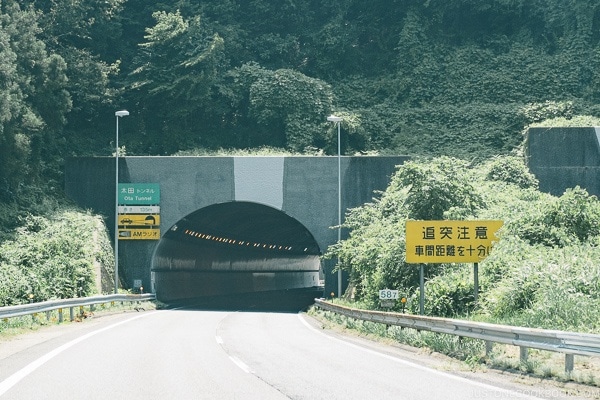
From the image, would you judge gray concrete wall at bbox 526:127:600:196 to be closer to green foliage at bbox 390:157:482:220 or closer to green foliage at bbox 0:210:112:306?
green foliage at bbox 390:157:482:220

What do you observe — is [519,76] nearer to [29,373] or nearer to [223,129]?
[223,129]

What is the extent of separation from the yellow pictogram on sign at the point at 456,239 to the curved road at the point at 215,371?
125 inches

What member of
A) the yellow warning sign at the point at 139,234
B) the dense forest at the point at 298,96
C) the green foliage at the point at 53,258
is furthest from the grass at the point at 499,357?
the yellow warning sign at the point at 139,234

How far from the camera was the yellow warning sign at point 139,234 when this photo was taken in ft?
150

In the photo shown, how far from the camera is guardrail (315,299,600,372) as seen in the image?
498 inches

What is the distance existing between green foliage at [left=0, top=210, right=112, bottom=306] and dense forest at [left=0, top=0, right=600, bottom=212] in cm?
585

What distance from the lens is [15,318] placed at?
25.4m

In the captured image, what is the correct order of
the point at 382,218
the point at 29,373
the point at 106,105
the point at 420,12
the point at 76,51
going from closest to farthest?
the point at 29,373
the point at 382,218
the point at 76,51
the point at 106,105
the point at 420,12

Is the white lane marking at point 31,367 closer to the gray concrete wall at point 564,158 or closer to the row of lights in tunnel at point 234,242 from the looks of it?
the gray concrete wall at point 564,158

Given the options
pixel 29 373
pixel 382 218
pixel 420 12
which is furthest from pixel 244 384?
pixel 420 12

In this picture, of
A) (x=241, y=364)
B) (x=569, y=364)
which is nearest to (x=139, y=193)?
(x=241, y=364)

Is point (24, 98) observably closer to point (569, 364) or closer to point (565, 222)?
point (565, 222)

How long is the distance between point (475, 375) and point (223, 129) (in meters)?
50.9

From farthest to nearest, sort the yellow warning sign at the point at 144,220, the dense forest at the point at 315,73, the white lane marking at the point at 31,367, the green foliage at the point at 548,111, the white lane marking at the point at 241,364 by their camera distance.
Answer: the dense forest at the point at 315,73
the green foliage at the point at 548,111
the yellow warning sign at the point at 144,220
the white lane marking at the point at 241,364
the white lane marking at the point at 31,367
